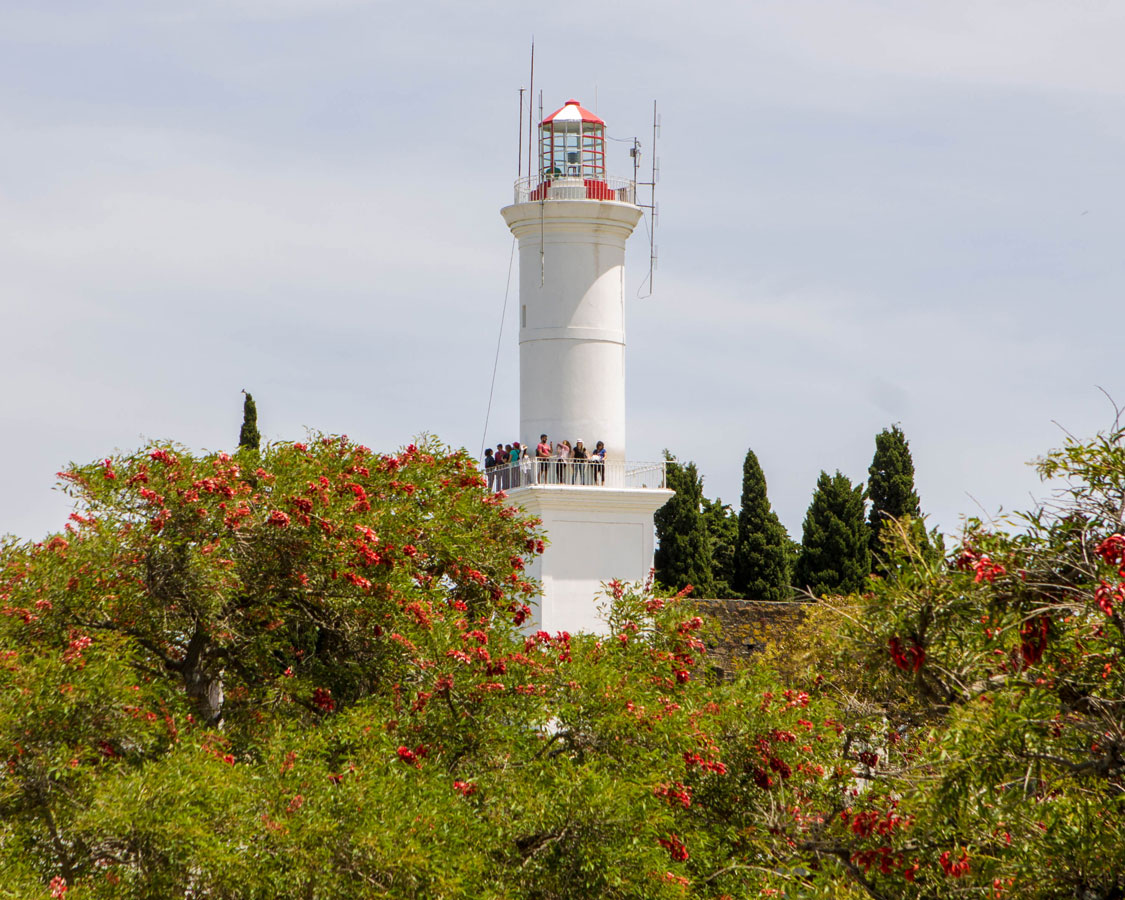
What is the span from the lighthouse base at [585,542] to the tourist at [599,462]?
286 millimetres

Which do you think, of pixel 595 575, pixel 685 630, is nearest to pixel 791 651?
pixel 595 575

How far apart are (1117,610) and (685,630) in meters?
8.54

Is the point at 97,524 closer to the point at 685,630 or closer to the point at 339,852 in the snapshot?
the point at 339,852

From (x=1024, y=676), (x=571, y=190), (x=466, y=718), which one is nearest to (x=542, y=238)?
(x=571, y=190)

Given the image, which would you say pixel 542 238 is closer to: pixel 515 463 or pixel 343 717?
pixel 515 463

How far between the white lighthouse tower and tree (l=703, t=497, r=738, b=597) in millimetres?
7931

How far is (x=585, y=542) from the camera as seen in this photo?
3634 centimetres

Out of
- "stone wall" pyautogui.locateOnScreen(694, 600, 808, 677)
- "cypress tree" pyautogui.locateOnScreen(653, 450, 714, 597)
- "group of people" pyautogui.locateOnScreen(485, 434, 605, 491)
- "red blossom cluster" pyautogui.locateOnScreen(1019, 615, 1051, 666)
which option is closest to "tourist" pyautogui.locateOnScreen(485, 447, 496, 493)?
"group of people" pyautogui.locateOnScreen(485, 434, 605, 491)

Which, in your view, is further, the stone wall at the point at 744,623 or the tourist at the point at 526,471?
the tourist at the point at 526,471

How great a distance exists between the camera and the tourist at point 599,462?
36.4 m

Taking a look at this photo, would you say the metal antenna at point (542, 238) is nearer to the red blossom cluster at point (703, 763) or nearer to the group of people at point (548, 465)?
the group of people at point (548, 465)

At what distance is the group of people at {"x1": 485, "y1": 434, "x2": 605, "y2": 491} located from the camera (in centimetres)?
3603

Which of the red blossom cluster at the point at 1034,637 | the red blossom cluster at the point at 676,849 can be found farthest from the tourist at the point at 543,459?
the red blossom cluster at the point at 1034,637

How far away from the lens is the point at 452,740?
14688mm
